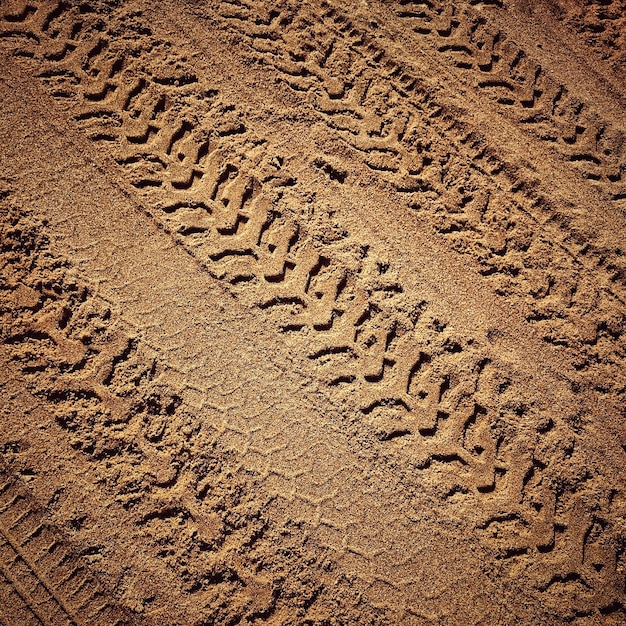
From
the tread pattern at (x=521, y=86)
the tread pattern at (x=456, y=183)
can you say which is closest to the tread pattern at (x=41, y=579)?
the tread pattern at (x=456, y=183)

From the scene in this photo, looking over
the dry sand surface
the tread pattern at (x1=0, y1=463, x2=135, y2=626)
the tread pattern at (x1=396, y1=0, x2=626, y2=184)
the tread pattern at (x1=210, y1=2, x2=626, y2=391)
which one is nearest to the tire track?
the dry sand surface

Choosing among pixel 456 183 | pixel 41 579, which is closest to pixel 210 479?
pixel 41 579

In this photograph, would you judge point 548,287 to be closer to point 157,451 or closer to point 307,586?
point 307,586

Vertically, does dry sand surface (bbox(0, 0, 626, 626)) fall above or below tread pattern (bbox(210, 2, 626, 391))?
below

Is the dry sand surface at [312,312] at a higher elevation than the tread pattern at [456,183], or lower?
lower

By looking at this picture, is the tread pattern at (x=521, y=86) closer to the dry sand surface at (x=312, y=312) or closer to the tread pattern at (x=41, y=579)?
the dry sand surface at (x=312, y=312)

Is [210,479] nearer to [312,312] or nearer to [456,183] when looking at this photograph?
[312,312]

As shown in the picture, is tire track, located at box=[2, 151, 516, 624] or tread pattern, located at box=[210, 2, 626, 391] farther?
tread pattern, located at box=[210, 2, 626, 391]

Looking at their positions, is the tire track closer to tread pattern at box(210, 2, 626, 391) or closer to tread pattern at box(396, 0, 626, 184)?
tread pattern at box(210, 2, 626, 391)

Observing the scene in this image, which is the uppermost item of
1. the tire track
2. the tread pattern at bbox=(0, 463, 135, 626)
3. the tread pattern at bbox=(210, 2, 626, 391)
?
the tread pattern at bbox=(210, 2, 626, 391)
